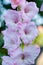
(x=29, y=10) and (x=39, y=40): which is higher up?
(x=29, y=10)

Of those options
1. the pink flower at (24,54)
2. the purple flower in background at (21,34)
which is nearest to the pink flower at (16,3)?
the purple flower in background at (21,34)

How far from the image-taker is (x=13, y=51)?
63cm

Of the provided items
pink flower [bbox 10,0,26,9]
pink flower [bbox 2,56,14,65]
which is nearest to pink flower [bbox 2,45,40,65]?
pink flower [bbox 2,56,14,65]

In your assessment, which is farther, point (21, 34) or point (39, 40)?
point (39, 40)

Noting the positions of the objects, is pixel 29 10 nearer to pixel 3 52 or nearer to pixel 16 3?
pixel 16 3

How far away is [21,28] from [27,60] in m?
0.09

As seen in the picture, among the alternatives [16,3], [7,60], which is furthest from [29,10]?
[7,60]

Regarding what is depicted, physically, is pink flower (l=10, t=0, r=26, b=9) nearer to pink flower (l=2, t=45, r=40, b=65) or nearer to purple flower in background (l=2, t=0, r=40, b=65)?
purple flower in background (l=2, t=0, r=40, b=65)

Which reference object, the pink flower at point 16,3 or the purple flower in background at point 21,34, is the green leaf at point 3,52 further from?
the pink flower at point 16,3

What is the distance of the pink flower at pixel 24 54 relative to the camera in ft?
2.05

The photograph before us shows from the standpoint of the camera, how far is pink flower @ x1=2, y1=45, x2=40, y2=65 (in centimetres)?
62

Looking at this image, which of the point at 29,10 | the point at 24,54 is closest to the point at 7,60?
the point at 24,54

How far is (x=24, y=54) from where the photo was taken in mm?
642

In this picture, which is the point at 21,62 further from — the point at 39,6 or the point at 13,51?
the point at 39,6
